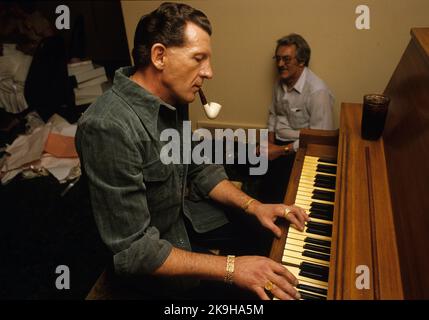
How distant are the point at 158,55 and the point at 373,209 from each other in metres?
1.00

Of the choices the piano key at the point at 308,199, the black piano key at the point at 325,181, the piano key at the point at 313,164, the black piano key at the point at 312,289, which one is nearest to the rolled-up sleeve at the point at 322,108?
the piano key at the point at 313,164

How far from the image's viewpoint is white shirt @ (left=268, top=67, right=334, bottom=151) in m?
2.45

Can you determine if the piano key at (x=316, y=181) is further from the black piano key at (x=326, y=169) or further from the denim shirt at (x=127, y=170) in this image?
the denim shirt at (x=127, y=170)

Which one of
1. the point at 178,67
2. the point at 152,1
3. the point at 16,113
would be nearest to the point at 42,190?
the point at 16,113

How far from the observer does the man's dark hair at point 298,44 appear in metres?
2.38

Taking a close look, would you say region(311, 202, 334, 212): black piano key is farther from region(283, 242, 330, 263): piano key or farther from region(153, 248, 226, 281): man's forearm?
region(153, 248, 226, 281): man's forearm

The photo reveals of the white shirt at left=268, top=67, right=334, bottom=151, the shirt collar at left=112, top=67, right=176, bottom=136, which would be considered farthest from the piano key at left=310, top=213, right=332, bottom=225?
the white shirt at left=268, top=67, right=334, bottom=151

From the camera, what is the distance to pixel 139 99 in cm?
123

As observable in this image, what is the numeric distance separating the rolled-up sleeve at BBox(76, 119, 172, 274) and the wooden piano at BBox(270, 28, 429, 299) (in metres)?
0.49

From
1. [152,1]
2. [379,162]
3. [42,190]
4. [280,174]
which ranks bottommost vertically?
[42,190]

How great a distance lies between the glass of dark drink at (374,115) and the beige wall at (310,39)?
3.94 ft

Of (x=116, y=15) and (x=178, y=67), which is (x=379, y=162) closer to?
(x=178, y=67)

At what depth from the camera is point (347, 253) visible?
1.00 meters

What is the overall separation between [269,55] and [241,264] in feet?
6.73
